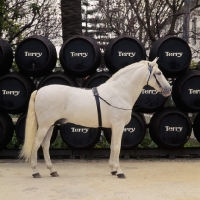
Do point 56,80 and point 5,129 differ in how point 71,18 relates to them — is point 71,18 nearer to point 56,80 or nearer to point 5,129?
point 56,80

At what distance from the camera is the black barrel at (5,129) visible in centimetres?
868

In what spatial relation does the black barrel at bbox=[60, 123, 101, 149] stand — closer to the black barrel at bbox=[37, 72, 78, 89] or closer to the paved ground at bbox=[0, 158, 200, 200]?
the paved ground at bbox=[0, 158, 200, 200]

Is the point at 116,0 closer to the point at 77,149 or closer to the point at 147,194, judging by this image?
the point at 77,149

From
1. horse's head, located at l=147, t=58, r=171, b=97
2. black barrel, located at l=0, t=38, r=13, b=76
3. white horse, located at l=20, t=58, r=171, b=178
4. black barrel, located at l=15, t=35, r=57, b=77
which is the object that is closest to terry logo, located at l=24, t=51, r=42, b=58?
black barrel, located at l=15, t=35, r=57, b=77

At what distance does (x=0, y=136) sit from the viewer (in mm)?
8688

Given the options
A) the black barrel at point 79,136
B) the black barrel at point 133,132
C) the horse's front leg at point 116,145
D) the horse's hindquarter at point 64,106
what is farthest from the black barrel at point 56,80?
the horse's front leg at point 116,145

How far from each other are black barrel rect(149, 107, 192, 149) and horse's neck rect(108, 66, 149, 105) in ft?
4.72

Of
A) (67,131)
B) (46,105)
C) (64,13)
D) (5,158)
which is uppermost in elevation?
(64,13)

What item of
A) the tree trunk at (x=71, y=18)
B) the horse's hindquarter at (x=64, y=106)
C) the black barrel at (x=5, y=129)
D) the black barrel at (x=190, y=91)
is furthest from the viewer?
the tree trunk at (x=71, y=18)

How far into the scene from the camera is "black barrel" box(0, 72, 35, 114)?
8719mm

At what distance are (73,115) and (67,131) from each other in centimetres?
151

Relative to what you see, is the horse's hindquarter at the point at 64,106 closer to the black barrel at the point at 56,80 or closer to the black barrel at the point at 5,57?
the black barrel at the point at 56,80

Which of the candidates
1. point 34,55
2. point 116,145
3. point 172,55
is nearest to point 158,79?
point 116,145

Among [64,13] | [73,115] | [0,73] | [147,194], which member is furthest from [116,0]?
[147,194]
